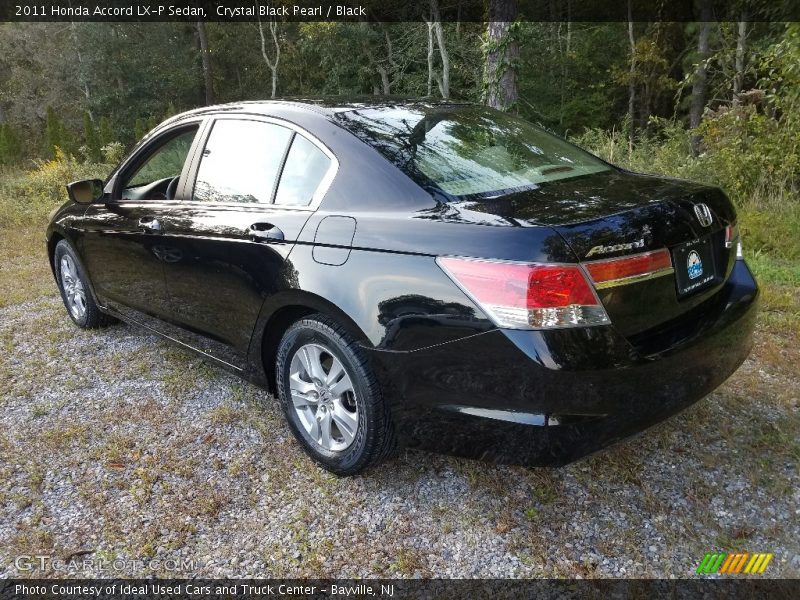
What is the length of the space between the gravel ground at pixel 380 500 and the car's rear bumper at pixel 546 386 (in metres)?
0.40

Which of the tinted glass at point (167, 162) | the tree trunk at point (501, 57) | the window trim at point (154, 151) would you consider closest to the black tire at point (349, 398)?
the window trim at point (154, 151)

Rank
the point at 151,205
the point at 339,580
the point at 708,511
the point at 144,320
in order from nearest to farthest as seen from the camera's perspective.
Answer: the point at 339,580 → the point at 708,511 → the point at 151,205 → the point at 144,320

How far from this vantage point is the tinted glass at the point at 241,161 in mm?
2883

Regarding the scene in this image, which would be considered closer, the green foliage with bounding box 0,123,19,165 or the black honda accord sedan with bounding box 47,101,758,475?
the black honda accord sedan with bounding box 47,101,758,475

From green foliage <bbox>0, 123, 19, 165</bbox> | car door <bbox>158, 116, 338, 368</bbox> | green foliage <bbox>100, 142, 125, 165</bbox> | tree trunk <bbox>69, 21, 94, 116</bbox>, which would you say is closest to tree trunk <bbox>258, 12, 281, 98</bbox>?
tree trunk <bbox>69, 21, 94, 116</bbox>

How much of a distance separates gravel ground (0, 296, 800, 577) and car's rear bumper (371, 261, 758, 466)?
1.31 feet

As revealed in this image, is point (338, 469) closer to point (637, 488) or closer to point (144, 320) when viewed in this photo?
point (637, 488)

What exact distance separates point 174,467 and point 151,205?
1.57 meters

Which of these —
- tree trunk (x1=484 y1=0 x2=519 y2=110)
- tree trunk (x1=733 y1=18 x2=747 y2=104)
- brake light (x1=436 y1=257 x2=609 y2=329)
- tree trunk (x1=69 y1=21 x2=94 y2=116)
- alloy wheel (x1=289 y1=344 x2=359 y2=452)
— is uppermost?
tree trunk (x1=69 y1=21 x2=94 y2=116)

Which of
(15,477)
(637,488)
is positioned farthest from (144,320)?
(637,488)

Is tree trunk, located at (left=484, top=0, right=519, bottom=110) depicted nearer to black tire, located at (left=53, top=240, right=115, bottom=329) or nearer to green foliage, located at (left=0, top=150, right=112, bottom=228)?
black tire, located at (left=53, top=240, right=115, bottom=329)

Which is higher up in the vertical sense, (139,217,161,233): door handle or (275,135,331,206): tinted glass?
(275,135,331,206): tinted glass

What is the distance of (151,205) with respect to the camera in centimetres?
351

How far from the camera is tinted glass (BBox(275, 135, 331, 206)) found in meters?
2.63
